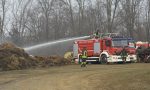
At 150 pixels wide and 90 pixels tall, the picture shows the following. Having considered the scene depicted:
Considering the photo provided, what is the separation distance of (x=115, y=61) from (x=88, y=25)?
42.6 m

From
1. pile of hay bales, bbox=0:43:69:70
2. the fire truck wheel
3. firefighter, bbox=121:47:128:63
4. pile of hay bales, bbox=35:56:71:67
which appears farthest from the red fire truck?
pile of hay bales, bbox=0:43:69:70

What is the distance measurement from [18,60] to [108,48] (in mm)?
9156

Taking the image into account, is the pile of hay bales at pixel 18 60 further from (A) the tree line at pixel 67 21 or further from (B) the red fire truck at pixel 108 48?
(A) the tree line at pixel 67 21

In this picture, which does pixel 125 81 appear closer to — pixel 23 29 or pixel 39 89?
pixel 39 89

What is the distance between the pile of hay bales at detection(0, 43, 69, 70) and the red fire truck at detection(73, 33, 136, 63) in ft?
12.3

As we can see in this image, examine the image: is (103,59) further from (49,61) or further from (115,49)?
(49,61)

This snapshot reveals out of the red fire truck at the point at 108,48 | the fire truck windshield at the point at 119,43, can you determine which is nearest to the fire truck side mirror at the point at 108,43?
the red fire truck at the point at 108,48

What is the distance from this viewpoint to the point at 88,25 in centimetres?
7825

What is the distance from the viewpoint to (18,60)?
3089 centimetres

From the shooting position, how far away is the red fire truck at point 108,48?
35906 mm

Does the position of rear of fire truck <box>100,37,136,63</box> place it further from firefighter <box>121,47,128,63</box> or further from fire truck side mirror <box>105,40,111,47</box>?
firefighter <box>121,47,128,63</box>

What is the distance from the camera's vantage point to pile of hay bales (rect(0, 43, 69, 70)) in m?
29.9

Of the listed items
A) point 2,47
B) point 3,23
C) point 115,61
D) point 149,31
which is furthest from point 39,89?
point 149,31

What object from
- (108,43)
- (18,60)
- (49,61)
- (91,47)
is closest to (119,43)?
(108,43)
